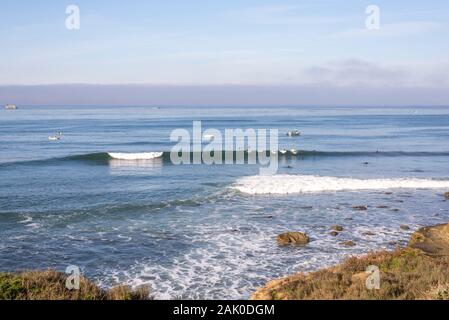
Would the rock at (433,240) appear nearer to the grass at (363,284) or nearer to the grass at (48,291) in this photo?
the grass at (363,284)

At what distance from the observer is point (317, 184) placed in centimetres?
3012

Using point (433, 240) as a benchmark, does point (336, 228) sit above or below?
below

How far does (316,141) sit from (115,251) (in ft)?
155

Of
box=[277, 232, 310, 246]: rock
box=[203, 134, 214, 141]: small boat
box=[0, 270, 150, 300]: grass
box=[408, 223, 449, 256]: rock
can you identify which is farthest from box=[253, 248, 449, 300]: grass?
box=[203, 134, 214, 141]: small boat

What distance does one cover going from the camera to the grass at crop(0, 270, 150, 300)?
27.0ft

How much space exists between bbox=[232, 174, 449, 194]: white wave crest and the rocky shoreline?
52.7 feet

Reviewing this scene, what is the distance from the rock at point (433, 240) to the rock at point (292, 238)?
148 inches

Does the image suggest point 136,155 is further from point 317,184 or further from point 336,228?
point 336,228

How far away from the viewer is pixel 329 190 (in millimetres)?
28594

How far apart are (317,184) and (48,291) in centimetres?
2375

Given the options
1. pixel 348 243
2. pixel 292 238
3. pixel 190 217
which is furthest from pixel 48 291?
pixel 190 217

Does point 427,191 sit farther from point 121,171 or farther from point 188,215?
point 121,171
